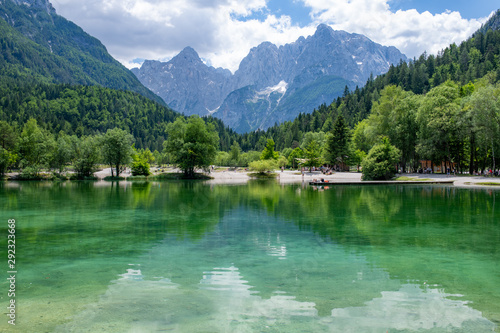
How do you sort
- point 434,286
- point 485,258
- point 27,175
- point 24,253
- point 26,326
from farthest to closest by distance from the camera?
point 27,175 → point 24,253 → point 485,258 → point 434,286 → point 26,326

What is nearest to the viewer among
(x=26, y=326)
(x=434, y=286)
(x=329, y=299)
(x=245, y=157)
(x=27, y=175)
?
(x=26, y=326)

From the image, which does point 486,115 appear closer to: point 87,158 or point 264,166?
point 264,166

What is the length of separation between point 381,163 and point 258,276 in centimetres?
5176

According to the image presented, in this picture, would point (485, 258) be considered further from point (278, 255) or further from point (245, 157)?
point (245, 157)

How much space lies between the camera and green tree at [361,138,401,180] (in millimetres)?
57750

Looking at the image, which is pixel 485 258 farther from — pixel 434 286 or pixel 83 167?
pixel 83 167

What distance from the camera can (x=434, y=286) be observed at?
9.77 m

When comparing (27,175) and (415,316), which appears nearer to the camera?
(415,316)

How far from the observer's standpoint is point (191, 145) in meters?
76.1

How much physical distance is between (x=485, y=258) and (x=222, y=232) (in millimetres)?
11520

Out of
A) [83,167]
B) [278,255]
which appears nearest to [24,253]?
[278,255]

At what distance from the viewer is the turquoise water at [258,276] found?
25.5 feet

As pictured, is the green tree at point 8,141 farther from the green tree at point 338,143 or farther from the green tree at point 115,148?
the green tree at point 338,143

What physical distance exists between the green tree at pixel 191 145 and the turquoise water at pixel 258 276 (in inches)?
2197
